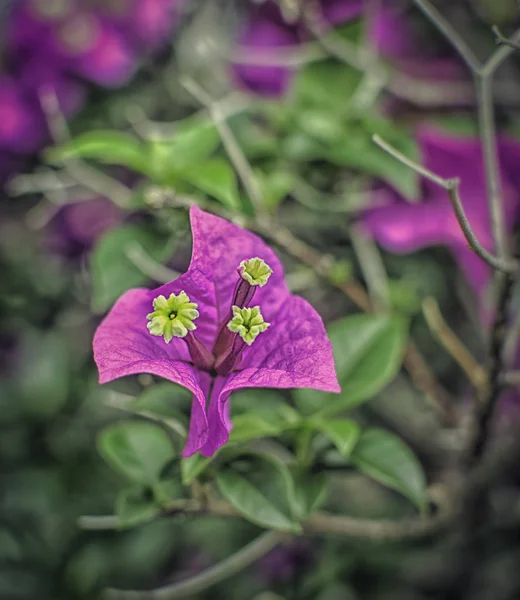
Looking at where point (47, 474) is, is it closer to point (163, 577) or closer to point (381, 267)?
point (163, 577)

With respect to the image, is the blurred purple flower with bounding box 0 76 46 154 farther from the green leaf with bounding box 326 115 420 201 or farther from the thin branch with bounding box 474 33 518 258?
the thin branch with bounding box 474 33 518 258

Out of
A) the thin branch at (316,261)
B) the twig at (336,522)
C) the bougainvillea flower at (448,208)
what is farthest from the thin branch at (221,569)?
the bougainvillea flower at (448,208)

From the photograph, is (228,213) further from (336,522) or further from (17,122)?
(17,122)

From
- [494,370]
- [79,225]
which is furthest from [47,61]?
[494,370]

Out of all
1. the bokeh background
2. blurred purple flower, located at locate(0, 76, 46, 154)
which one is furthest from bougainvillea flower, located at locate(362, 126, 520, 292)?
blurred purple flower, located at locate(0, 76, 46, 154)

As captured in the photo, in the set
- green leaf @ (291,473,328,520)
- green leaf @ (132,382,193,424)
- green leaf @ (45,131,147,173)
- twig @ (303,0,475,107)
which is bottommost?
green leaf @ (291,473,328,520)

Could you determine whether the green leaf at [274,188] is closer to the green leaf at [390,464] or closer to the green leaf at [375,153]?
the green leaf at [375,153]

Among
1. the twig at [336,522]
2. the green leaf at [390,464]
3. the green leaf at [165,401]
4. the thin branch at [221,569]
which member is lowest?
the thin branch at [221,569]
